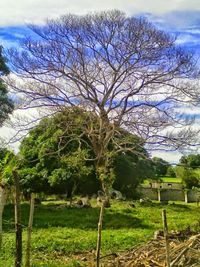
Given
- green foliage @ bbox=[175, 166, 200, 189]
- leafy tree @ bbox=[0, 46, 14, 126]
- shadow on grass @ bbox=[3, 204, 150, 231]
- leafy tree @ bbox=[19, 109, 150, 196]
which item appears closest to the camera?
shadow on grass @ bbox=[3, 204, 150, 231]

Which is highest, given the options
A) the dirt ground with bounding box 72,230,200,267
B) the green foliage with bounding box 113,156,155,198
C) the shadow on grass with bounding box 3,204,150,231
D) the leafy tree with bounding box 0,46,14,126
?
the leafy tree with bounding box 0,46,14,126

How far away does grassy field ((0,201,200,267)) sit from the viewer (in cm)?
1080

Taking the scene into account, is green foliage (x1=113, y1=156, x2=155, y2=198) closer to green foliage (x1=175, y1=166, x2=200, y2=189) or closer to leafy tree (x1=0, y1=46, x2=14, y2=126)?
green foliage (x1=175, y1=166, x2=200, y2=189)

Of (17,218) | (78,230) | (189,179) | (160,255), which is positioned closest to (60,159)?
(78,230)

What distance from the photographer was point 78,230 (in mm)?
14859

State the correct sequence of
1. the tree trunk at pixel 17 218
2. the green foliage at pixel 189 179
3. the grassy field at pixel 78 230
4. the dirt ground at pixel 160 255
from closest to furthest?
the tree trunk at pixel 17 218 → the dirt ground at pixel 160 255 → the grassy field at pixel 78 230 → the green foliage at pixel 189 179

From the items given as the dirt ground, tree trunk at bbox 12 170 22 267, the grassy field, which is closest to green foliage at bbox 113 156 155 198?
the grassy field

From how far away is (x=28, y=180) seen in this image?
1026 inches

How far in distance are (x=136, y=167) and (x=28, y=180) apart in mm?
7219

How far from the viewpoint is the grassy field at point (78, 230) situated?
10805 mm

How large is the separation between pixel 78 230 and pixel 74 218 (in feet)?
8.86

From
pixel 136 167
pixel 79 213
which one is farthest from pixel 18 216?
pixel 136 167

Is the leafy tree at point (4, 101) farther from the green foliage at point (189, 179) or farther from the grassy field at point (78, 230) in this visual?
the green foliage at point (189, 179)

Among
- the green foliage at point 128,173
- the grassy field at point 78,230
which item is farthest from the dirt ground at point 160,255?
the green foliage at point 128,173
